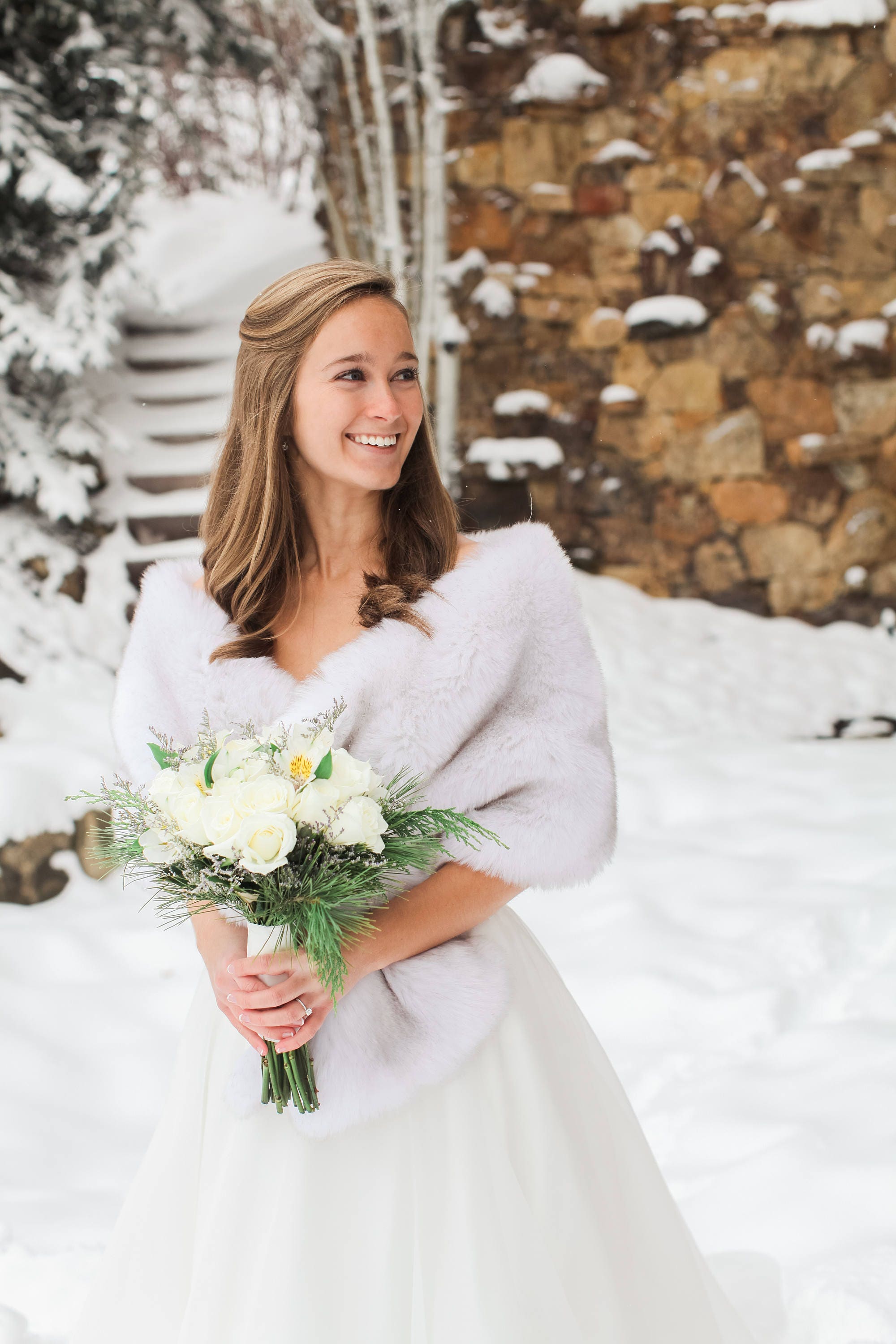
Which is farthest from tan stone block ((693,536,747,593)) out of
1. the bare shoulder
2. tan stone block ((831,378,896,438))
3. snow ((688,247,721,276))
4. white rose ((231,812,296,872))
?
white rose ((231,812,296,872))

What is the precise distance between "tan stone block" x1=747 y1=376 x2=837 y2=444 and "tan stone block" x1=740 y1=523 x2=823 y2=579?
0.43 m

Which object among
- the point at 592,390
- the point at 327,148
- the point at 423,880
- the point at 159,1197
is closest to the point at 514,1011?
the point at 423,880

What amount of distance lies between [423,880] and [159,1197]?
1.87 feet

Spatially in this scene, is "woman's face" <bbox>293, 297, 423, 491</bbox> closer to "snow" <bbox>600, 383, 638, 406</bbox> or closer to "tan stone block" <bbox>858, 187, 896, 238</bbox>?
"snow" <bbox>600, 383, 638, 406</bbox>

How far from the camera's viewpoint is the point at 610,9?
15.7 ft

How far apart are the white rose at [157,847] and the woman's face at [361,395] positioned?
20.6 inches

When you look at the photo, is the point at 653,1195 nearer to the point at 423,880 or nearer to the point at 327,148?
the point at 423,880

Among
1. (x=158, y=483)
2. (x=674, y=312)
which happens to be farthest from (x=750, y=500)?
(x=158, y=483)

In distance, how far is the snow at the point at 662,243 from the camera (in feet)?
16.1

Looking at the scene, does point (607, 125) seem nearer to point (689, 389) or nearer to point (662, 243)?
point (662, 243)

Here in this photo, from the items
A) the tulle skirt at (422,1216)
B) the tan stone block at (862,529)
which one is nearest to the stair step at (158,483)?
the tan stone block at (862,529)

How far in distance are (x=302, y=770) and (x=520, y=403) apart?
420 cm

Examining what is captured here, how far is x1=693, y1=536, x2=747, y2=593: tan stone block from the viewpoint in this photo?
509 centimetres

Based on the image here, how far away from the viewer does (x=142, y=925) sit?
3.48m
